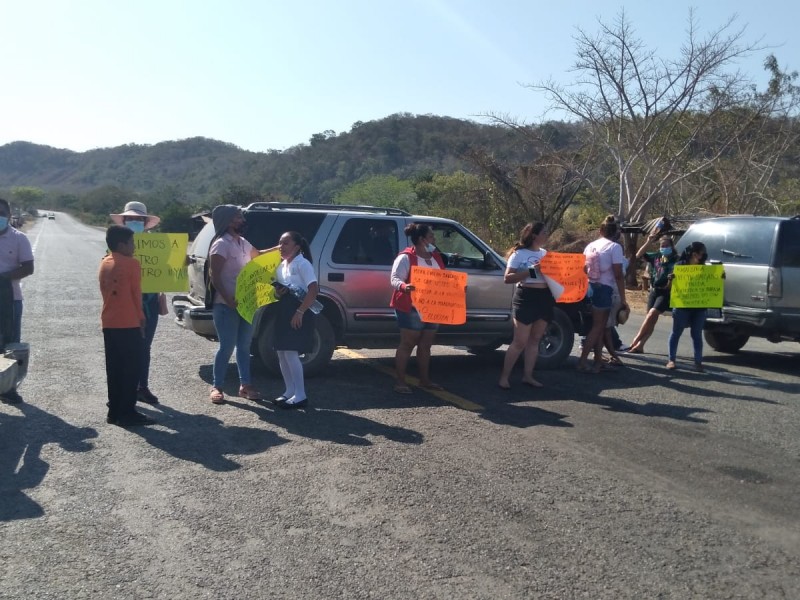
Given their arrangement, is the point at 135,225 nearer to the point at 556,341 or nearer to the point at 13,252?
the point at 13,252

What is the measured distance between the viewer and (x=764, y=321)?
32.9 ft

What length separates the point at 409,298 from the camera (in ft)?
25.9

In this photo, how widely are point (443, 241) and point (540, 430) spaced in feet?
11.0

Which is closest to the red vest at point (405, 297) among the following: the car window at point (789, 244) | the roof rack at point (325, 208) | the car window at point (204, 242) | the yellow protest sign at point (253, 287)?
the yellow protest sign at point (253, 287)

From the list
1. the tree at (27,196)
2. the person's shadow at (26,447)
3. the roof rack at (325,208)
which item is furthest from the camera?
the tree at (27,196)

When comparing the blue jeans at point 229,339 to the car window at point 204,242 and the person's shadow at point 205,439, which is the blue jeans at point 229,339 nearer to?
the person's shadow at point 205,439

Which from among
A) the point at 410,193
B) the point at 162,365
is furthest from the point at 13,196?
the point at 162,365

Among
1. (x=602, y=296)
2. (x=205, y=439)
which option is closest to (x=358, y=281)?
(x=602, y=296)

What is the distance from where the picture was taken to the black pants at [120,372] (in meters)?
6.73

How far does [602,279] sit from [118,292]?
17.7 feet

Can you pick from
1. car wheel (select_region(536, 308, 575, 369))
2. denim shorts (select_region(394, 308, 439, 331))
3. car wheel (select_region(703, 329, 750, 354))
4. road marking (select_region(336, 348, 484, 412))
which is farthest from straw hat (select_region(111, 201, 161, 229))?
car wheel (select_region(703, 329, 750, 354))

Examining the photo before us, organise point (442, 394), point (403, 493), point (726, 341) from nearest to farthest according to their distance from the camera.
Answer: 1. point (403, 493)
2. point (442, 394)
3. point (726, 341)

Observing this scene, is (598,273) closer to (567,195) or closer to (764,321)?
(764,321)

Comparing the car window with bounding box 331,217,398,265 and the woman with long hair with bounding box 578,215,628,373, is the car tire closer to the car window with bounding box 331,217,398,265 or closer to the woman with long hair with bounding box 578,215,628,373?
the car window with bounding box 331,217,398,265
